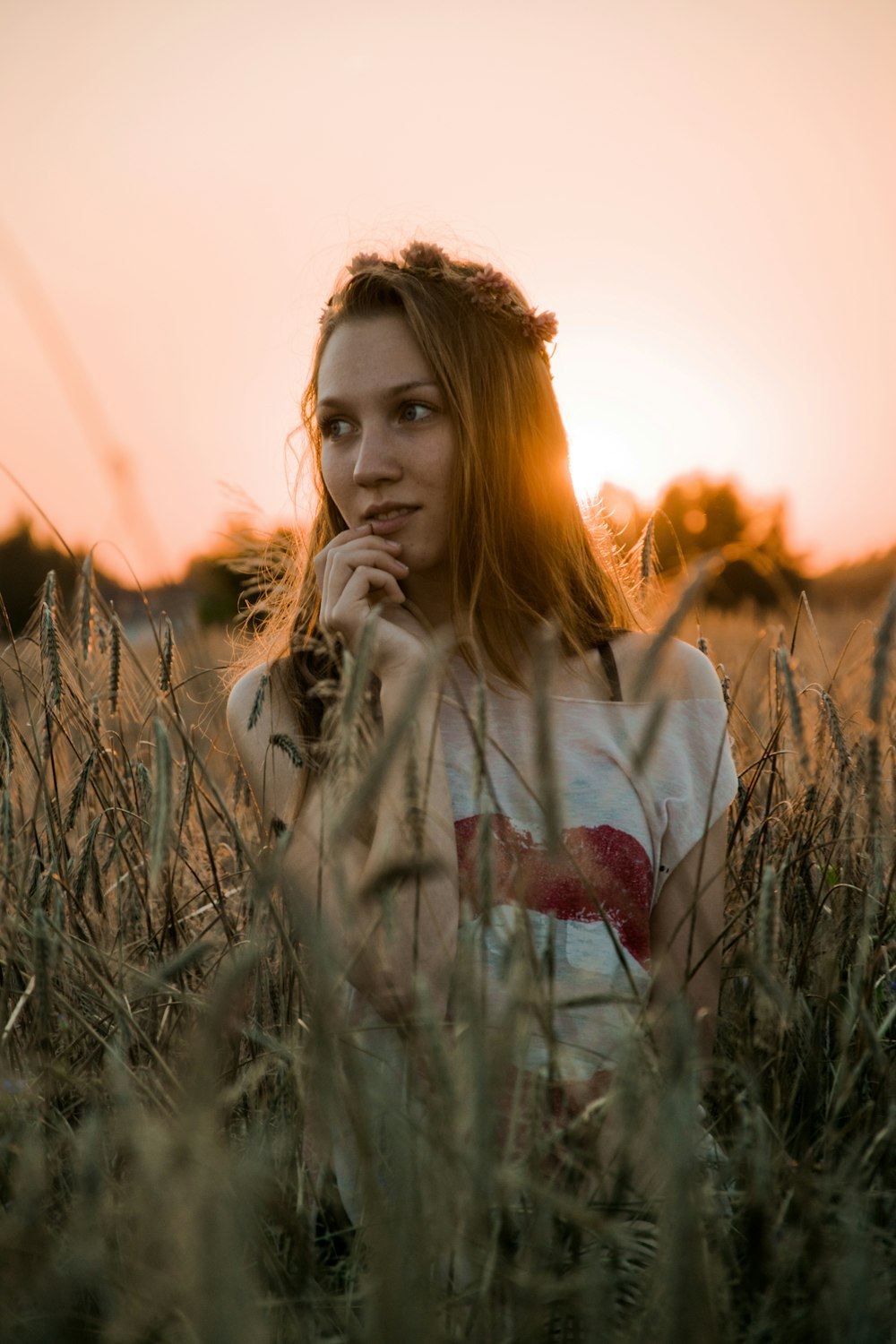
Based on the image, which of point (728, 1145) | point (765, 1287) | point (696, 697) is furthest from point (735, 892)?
point (765, 1287)

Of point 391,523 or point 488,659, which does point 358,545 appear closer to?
point 391,523

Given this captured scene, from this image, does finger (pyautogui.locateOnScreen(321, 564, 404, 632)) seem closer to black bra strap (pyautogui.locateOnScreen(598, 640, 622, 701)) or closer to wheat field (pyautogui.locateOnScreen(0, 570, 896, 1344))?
wheat field (pyautogui.locateOnScreen(0, 570, 896, 1344))

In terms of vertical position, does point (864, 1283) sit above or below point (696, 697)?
below

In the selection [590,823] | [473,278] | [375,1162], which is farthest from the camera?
[473,278]

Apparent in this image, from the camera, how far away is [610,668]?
2.20 meters

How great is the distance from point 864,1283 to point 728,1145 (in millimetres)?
584

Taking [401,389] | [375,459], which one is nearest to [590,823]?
[375,459]

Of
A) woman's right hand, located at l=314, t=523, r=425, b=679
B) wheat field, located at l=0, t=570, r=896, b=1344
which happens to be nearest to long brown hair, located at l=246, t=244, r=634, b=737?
woman's right hand, located at l=314, t=523, r=425, b=679

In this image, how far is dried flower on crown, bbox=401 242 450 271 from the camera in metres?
2.35

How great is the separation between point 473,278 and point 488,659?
90 centimetres

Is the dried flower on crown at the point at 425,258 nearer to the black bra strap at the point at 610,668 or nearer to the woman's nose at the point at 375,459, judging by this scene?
the woman's nose at the point at 375,459

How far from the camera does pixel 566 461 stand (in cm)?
250

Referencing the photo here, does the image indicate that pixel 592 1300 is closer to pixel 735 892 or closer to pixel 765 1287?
pixel 765 1287

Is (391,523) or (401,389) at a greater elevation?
(401,389)
